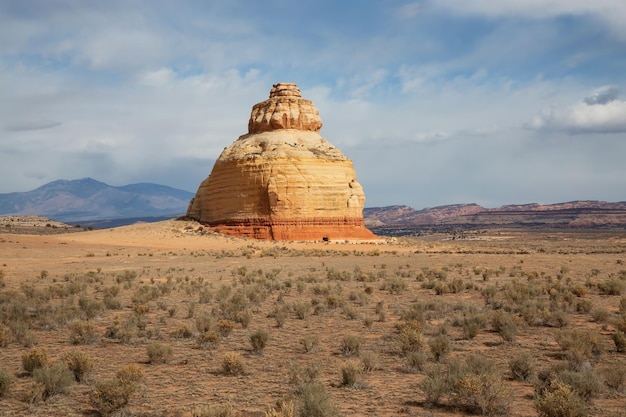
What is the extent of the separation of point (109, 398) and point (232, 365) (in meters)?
2.29

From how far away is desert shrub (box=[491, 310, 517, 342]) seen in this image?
10.7 metres

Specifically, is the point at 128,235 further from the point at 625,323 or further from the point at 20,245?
the point at 625,323

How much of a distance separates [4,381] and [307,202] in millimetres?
42461

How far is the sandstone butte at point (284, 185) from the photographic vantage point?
4894 centimetres

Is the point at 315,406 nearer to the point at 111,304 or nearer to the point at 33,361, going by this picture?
the point at 33,361

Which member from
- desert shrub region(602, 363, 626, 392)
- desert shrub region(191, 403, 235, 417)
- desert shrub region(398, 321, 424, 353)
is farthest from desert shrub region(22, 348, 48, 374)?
desert shrub region(602, 363, 626, 392)

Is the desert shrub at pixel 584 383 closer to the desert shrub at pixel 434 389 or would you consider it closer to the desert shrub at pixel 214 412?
the desert shrub at pixel 434 389

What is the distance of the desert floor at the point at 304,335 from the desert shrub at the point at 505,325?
60 millimetres

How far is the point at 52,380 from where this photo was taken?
7.43 metres

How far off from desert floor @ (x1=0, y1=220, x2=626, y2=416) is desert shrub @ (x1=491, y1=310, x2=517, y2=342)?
0.20 ft

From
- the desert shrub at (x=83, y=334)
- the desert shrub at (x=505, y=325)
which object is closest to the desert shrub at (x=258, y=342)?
the desert shrub at (x=83, y=334)

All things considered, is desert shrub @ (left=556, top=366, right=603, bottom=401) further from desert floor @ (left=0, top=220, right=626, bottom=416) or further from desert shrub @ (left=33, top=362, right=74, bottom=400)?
desert shrub @ (left=33, top=362, right=74, bottom=400)

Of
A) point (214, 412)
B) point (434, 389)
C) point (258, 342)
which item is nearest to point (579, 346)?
point (434, 389)

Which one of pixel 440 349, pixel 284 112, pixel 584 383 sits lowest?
pixel 440 349
